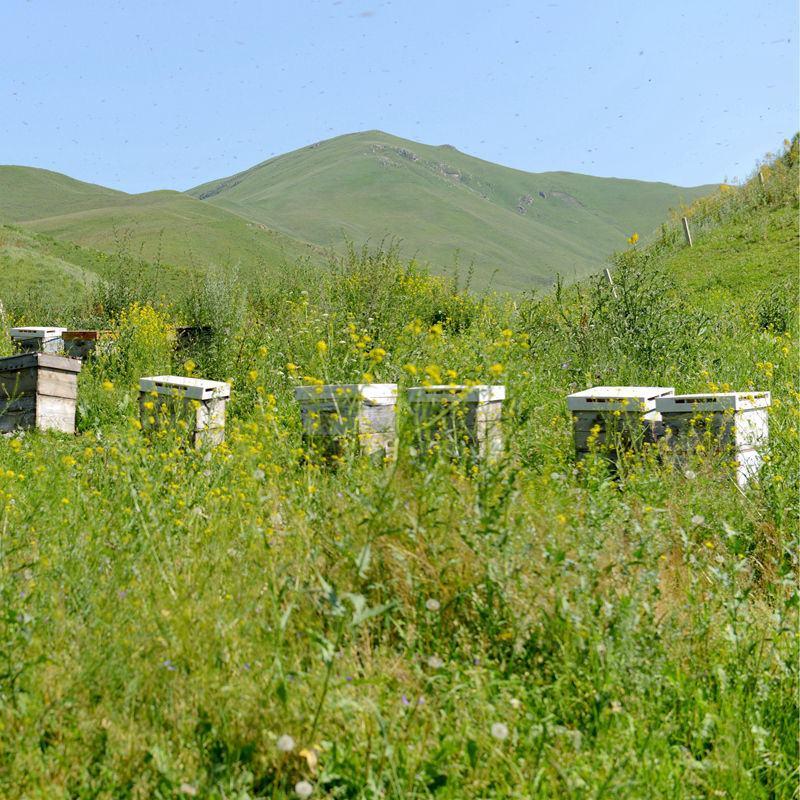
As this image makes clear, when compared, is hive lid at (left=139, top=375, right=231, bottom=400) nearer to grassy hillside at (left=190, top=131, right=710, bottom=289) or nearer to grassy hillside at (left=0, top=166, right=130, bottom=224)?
grassy hillside at (left=190, top=131, right=710, bottom=289)

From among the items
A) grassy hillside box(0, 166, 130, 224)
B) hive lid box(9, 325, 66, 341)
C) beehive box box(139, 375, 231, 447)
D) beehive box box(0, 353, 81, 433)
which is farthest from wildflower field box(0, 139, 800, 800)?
grassy hillside box(0, 166, 130, 224)

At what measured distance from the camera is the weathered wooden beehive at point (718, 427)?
17.1 ft

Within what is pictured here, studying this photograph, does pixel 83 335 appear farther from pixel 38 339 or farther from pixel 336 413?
pixel 336 413

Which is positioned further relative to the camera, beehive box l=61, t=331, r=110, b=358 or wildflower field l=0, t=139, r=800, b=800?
beehive box l=61, t=331, r=110, b=358

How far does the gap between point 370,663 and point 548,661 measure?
64 cm

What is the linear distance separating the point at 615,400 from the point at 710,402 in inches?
23.5

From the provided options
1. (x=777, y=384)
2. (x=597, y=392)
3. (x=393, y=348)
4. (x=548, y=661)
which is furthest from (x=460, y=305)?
(x=548, y=661)

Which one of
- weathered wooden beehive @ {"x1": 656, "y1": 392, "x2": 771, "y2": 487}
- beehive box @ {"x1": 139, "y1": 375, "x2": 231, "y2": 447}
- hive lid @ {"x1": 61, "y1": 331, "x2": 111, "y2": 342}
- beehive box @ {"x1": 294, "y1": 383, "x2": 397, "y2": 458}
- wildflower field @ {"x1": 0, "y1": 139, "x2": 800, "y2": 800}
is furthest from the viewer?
hive lid @ {"x1": 61, "y1": 331, "x2": 111, "y2": 342}

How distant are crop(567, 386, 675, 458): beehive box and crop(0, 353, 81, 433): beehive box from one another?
4672 mm

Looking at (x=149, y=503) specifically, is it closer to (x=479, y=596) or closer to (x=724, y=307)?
(x=479, y=596)

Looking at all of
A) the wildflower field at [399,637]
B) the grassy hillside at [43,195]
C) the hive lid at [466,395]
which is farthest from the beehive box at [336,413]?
the grassy hillside at [43,195]

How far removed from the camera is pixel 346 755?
243 cm

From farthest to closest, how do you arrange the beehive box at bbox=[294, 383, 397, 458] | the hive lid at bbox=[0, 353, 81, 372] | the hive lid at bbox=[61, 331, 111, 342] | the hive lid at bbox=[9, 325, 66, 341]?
1. the hive lid at bbox=[9, 325, 66, 341]
2. the hive lid at bbox=[61, 331, 111, 342]
3. the hive lid at bbox=[0, 353, 81, 372]
4. the beehive box at bbox=[294, 383, 397, 458]

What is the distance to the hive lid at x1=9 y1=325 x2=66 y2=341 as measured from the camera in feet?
32.8
